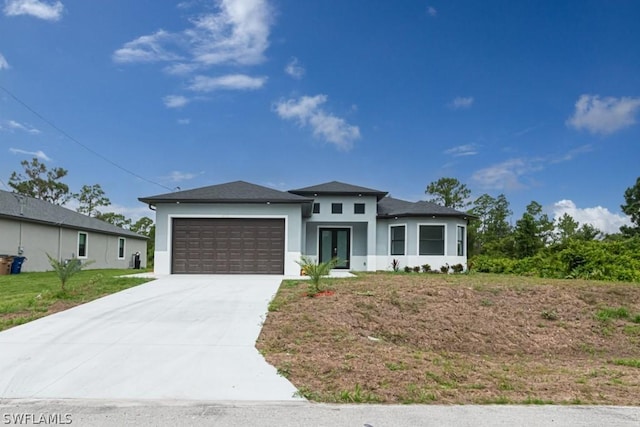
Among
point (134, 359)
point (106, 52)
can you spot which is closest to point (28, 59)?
point (106, 52)

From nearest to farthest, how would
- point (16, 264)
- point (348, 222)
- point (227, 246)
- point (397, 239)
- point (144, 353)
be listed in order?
point (144, 353) → point (227, 246) → point (16, 264) → point (397, 239) → point (348, 222)

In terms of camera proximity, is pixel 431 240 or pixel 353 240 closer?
pixel 431 240

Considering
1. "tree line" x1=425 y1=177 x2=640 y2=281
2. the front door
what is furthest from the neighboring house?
"tree line" x1=425 y1=177 x2=640 y2=281

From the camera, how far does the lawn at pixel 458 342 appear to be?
15.9ft

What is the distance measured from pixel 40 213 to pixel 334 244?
15.8m

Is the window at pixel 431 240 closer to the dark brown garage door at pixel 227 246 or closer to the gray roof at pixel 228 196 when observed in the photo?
the gray roof at pixel 228 196

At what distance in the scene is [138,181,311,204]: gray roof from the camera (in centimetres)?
1566

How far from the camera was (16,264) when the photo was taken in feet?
60.1

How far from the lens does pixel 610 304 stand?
33.1 ft

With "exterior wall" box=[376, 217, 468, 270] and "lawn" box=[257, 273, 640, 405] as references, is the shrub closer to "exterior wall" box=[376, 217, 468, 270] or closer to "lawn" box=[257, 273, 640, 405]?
"exterior wall" box=[376, 217, 468, 270]

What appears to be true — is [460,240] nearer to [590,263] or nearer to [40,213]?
[590,263]

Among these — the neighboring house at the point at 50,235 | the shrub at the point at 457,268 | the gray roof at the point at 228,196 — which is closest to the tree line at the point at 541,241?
the shrub at the point at 457,268

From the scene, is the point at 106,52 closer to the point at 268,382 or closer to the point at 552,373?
the point at 268,382

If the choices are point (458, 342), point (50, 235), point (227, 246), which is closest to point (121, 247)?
point (50, 235)
